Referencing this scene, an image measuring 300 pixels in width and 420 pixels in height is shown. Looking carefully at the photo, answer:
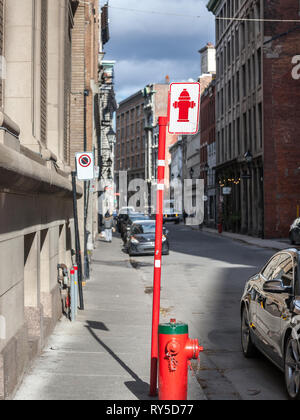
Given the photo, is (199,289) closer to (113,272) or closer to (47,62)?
(113,272)

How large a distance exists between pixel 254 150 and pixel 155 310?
1597 inches

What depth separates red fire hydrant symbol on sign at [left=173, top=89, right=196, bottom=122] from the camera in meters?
6.84

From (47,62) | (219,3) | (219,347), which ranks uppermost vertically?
(219,3)

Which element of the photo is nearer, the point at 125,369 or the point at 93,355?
the point at 125,369

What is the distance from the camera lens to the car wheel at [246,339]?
8.75 metres

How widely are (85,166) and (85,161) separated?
0.36ft

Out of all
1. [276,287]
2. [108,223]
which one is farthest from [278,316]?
[108,223]

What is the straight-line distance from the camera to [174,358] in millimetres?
6168

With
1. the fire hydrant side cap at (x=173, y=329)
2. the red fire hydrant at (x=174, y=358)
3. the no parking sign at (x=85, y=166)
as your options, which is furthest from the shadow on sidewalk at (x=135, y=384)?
the no parking sign at (x=85, y=166)

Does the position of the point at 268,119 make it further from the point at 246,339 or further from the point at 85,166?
the point at 246,339

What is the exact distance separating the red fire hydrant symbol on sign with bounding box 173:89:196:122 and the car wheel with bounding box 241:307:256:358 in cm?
318

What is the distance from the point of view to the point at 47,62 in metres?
12.8

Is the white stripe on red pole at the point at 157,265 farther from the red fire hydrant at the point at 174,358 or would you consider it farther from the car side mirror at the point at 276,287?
the car side mirror at the point at 276,287

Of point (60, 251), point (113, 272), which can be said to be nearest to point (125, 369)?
point (60, 251)
